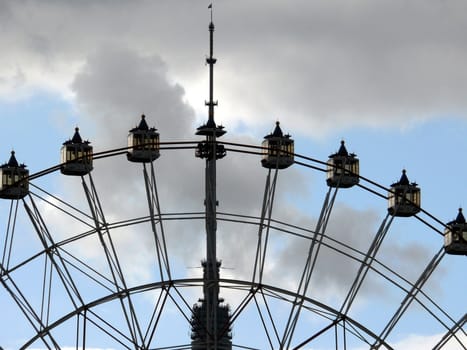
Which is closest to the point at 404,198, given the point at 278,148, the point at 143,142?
the point at 278,148

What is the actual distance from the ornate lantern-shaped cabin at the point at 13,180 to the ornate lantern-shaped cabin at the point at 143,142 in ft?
21.8

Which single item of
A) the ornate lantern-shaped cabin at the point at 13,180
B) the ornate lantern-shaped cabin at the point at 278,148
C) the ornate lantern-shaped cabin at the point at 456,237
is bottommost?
the ornate lantern-shaped cabin at the point at 456,237

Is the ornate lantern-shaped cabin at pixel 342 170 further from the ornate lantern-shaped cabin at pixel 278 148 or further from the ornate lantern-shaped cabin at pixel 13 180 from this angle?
the ornate lantern-shaped cabin at pixel 13 180

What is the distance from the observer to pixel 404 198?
4803 inches

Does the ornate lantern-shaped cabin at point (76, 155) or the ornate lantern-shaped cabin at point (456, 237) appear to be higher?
the ornate lantern-shaped cabin at point (76, 155)

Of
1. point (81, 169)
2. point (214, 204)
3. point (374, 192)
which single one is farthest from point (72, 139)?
point (374, 192)

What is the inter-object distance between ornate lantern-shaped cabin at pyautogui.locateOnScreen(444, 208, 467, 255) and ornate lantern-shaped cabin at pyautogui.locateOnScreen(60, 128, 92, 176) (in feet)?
75.9

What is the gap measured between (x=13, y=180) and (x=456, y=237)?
28179mm

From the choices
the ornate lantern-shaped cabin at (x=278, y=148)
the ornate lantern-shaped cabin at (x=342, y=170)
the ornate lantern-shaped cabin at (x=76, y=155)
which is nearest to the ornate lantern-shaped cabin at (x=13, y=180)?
the ornate lantern-shaped cabin at (x=76, y=155)

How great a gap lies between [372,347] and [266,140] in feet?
48.3

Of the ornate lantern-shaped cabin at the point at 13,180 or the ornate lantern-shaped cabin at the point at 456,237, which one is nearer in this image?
the ornate lantern-shaped cabin at the point at 13,180

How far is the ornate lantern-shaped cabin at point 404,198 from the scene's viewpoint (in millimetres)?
122125

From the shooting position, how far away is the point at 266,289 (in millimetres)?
116750

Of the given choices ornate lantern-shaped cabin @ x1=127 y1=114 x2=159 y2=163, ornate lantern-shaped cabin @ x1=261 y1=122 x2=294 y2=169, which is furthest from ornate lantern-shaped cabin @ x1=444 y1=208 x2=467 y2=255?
ornate lantern-shaped cabin @ x1=127 y1=114 x2=159 y2=163
